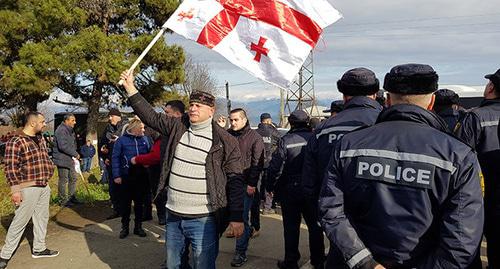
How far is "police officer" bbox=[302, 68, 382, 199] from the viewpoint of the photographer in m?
3.21

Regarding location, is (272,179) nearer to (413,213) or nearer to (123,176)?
(123,176)

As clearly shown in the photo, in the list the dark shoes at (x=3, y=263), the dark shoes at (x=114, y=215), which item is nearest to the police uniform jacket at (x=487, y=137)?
the dark shoes at (x=3, y=263)

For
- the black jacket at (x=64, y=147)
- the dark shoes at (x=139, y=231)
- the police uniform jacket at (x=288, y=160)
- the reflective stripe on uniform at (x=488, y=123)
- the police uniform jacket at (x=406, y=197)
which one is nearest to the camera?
the police uniform jacket at (x=406, y=197)

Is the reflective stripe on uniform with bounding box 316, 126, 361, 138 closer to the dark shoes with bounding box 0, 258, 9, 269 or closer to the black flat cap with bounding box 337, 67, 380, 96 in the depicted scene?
the black flat cap with bounding box 337, 67, 380, 96

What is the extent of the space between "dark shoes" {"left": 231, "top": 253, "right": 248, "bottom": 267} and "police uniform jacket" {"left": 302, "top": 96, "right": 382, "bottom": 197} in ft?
5.63

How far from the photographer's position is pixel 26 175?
197 inches

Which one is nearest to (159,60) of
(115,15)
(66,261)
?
(115,15)

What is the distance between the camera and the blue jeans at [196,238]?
136 inches

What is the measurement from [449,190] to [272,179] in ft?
9.84

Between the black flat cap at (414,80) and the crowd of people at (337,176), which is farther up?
the black flat cap at (414,80)

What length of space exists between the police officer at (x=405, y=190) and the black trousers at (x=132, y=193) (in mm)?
4662

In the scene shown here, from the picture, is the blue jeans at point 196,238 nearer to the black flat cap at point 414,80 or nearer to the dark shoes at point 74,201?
the black flat cap at point 414,80

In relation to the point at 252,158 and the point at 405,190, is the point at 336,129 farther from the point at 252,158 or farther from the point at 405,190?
the point at 252,158

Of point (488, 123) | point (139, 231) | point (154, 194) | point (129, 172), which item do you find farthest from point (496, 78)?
point (139, 231)
